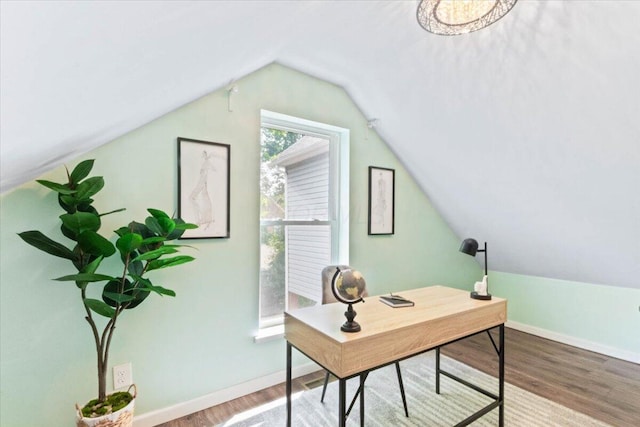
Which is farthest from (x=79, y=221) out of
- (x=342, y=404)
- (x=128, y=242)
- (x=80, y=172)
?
(x=342, y=404)

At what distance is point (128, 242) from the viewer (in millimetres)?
1472

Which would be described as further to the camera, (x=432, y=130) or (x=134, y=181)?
(x=432, y=130)

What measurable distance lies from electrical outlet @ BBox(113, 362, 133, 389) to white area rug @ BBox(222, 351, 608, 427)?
2.22 ft

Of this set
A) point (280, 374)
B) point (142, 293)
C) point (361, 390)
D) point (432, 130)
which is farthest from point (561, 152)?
point (142, 293)

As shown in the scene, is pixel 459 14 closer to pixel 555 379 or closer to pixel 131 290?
pixel 131 290

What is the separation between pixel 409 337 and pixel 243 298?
1.29 metres

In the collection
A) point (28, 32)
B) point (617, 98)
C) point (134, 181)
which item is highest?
point (617, 98)

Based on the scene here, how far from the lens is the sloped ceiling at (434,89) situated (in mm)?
788

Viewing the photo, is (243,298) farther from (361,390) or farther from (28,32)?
(28,32)

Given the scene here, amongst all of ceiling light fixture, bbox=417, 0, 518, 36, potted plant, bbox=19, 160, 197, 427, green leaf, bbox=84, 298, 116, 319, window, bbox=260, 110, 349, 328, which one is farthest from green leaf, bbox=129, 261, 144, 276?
ceiling light fixture, bbox=417, 0, 518, 36

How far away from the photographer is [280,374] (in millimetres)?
2471

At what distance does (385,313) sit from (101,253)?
152 cm

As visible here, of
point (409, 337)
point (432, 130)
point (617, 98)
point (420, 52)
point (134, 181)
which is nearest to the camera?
point (409, 337)

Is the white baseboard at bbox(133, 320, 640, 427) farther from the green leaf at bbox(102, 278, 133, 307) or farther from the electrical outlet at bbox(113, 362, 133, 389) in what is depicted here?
the green leaf at bbox(102, 278, 133, 307)
